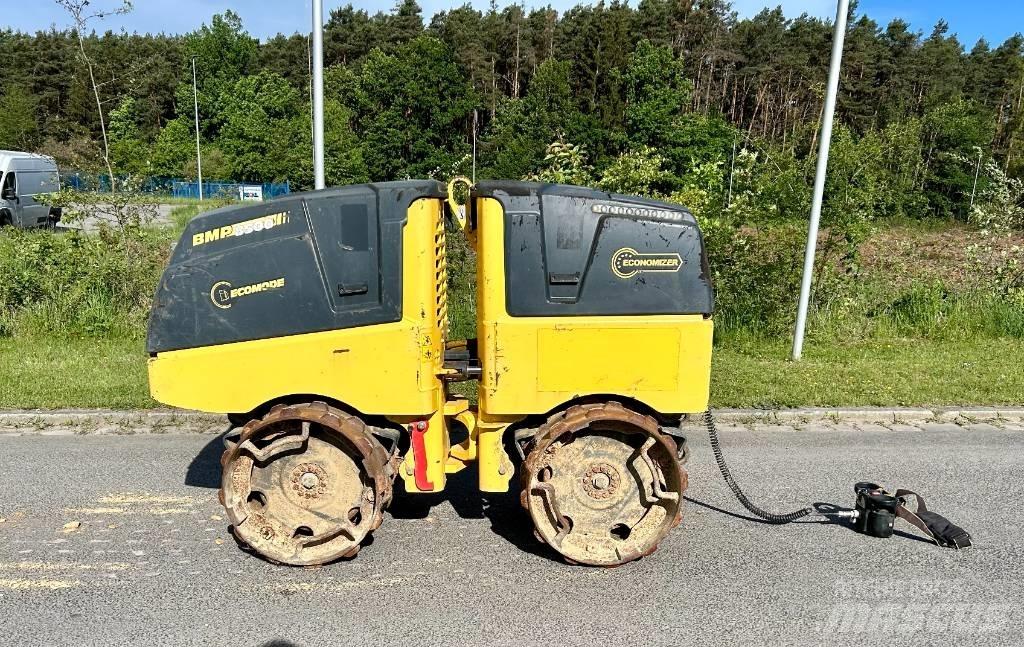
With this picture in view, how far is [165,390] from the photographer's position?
424cm

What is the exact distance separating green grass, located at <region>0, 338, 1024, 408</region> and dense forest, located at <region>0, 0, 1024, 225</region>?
3460 cm

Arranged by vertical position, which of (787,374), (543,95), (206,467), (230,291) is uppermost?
(543,95)

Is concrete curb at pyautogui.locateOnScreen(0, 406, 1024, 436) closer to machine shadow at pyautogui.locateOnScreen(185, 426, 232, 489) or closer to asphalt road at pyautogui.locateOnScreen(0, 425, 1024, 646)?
machine shadow at pyautogui.locateOnScreen(185, 426, 232, 489)

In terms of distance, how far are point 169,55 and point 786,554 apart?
280 feet

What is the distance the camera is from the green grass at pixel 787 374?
24.4ft

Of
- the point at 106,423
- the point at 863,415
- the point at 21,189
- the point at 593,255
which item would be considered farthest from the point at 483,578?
the point at 21,189

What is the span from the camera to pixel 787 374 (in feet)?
27.5

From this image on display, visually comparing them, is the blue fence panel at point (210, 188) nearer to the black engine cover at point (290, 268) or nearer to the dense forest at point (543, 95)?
the dense forest at point (543, 95)

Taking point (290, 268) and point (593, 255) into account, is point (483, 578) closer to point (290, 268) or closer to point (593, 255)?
point (593, 255)

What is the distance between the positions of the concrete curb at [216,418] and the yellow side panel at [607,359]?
320cm

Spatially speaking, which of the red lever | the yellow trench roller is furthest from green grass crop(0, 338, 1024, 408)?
the red lever

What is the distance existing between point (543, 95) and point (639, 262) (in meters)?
49.3

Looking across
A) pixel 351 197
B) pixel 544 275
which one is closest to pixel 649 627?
pixel 544 275

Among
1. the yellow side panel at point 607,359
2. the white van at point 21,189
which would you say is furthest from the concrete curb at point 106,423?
the white van at point 21,189
